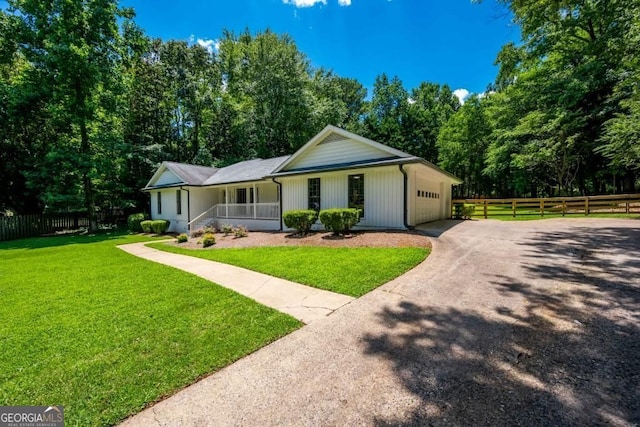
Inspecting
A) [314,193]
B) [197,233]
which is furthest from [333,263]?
[197,233]

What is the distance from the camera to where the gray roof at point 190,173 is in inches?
714

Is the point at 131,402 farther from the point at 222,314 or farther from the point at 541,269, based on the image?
the point at 541,269

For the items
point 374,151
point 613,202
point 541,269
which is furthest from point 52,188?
point 613,202

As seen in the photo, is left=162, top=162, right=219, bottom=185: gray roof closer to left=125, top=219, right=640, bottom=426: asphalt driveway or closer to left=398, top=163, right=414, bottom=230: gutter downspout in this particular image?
left=398, top=163, right=414, bottom=230: gutter downspout

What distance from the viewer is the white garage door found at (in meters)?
12.4

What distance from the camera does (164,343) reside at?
11.0ft

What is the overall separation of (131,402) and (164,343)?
A: 102cm

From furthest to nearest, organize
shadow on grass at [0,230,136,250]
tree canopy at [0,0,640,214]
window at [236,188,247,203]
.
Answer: window at [236,188,247,203], tree canopy at [0,0,640,214], shadow on grass at [0,230,136,250]

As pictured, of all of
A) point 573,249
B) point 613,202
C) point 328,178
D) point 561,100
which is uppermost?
point 561,100

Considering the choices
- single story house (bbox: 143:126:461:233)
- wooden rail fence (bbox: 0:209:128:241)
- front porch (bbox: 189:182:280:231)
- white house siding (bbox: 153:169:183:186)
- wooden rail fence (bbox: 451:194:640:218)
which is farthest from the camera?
white house siding (bbox: 153:169:183:186)

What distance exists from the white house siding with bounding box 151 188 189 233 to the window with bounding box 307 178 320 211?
9101mm

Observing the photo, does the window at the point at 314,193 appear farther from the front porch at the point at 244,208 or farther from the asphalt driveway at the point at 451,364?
the asphalt driveway at the point at 451,364

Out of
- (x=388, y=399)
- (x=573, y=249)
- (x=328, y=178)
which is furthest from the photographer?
(x=328, y=178)

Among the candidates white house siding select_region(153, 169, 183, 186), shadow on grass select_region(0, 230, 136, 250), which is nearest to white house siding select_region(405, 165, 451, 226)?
white house siding select_region(153, 169, 183, 186)
